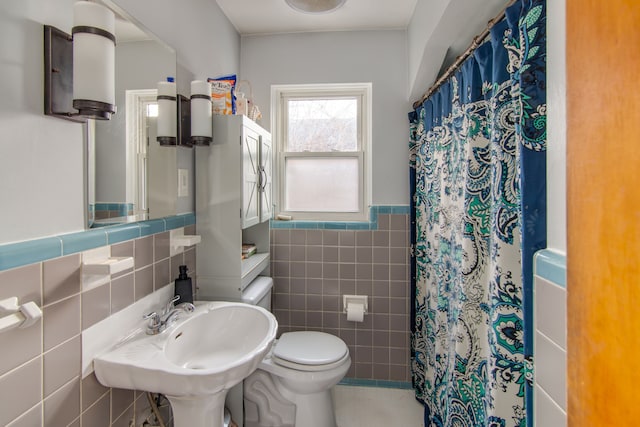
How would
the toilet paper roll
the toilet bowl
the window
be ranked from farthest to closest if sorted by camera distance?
the window
the toilet paper roll
the toilet bowl

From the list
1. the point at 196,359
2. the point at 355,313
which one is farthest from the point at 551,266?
the point at 355,313

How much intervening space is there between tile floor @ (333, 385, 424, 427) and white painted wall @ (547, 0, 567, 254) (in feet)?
5.59

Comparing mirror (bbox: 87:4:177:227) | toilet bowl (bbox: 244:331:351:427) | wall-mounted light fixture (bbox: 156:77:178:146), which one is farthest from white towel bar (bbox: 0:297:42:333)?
toilet bowl (bbox: 244:331:351:427)

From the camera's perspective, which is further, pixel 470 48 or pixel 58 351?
pixel 470 48

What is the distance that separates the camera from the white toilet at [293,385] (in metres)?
1.62

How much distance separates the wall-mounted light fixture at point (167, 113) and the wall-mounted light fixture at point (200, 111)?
0.08 metres

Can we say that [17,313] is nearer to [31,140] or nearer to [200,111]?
[31,140]

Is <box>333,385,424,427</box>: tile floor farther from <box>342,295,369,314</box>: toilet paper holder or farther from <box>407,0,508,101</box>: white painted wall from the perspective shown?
<box>407,0,508,101</box>: white painted wall

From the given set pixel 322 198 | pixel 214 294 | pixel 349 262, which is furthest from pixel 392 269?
pixel 214 294

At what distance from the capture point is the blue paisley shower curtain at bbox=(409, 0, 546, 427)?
779 millimetres

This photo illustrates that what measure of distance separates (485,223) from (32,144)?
1420mm

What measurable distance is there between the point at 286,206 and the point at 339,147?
0.60 metres

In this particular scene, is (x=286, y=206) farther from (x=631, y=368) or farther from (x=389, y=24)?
(x=631, y=368)

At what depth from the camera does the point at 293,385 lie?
163 centimetres
